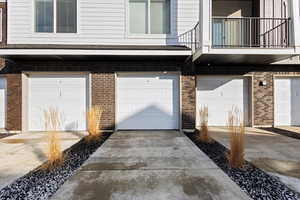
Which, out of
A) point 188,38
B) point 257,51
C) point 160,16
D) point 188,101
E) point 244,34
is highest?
point 160,16

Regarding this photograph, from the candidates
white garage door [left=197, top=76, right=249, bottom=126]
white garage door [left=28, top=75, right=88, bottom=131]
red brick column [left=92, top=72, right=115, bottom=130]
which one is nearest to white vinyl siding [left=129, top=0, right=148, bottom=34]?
red brick column [left=92, top=72, right=115, bottom=130]

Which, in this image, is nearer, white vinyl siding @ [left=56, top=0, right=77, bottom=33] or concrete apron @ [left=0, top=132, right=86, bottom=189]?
concrete apron @ [left=0, top=132, right=86, bottom=189]

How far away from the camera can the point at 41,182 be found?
144 inches

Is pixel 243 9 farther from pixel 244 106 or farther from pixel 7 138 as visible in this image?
pixel 7 138

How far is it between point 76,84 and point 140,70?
271cm

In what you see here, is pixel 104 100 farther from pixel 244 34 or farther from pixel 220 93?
pixel 244 34

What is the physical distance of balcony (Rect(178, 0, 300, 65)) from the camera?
7031mm

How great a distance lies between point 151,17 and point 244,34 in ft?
14.1

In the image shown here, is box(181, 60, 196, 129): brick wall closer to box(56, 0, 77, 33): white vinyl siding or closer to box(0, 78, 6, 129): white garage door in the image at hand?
box(56, 0, 77, 33): white vinyl siding

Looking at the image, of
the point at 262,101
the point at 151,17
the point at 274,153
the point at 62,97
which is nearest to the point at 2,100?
the point at 62,97

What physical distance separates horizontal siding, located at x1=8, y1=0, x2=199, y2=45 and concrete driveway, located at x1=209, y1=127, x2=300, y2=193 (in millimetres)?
4579

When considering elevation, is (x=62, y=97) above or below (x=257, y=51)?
below

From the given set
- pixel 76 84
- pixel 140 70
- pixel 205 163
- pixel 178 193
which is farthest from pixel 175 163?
pixel 76 84

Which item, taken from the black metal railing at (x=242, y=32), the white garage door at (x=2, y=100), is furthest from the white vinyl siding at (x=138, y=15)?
the white garage door at (x=2, y=100)
